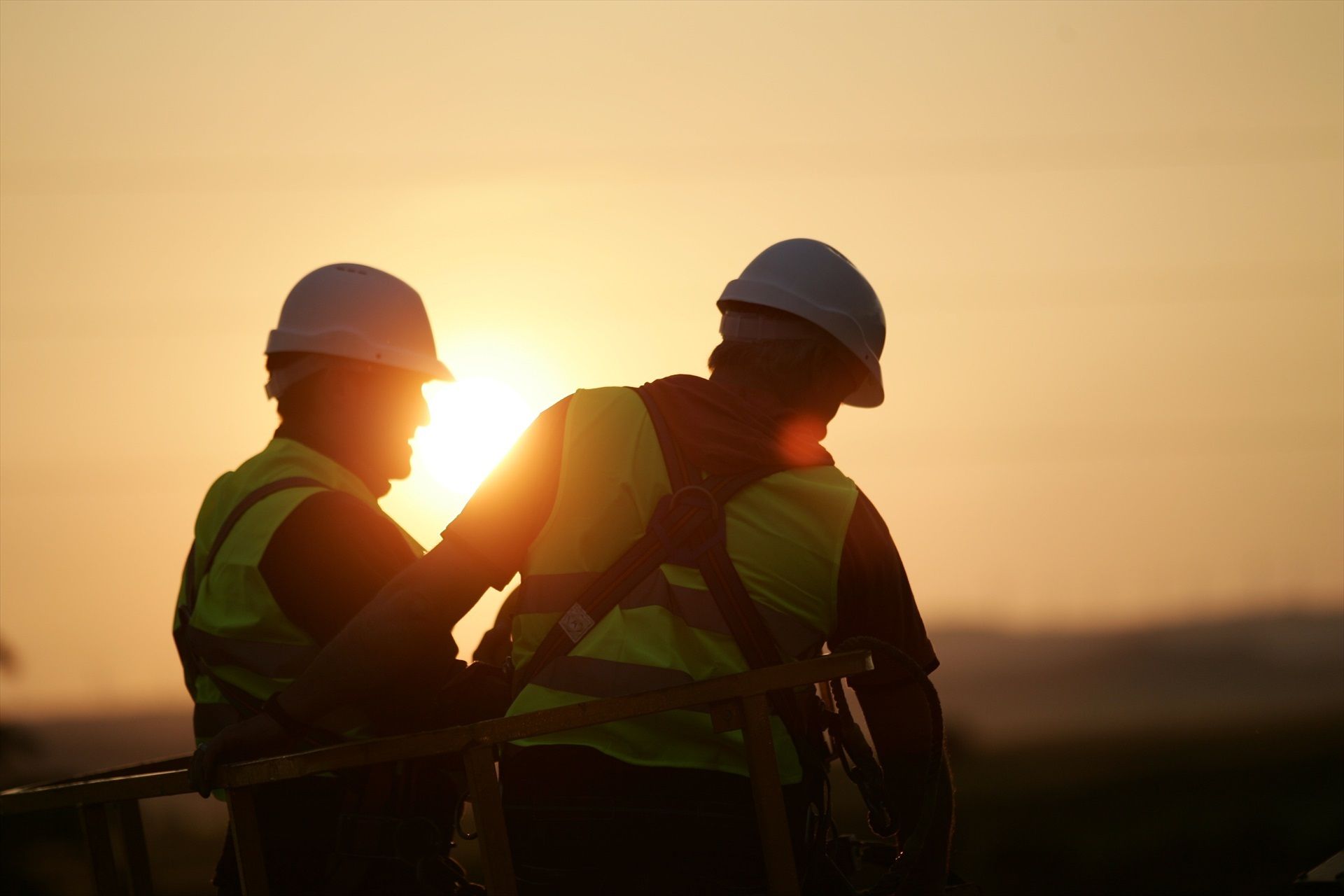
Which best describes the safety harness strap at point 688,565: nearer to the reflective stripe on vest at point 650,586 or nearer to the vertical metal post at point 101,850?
the reflective stripe on vest at point 650,586

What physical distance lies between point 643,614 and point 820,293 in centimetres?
135

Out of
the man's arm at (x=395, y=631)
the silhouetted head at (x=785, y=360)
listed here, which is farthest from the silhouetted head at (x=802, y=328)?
the man's arm at (x=395, y=631)

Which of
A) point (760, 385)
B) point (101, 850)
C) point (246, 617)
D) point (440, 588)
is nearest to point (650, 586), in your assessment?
point (440, 588)

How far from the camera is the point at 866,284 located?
4949 millimetres

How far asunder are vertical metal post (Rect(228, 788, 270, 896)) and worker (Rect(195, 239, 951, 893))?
15cm

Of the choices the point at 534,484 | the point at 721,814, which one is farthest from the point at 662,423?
the point at 721,814

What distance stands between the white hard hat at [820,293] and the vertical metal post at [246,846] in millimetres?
2084

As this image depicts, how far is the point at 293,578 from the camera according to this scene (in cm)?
499

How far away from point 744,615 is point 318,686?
1212mm

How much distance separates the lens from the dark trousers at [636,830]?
3936 millimetres

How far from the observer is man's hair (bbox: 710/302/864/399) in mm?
4609

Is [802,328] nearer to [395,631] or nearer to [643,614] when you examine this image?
[643,614]

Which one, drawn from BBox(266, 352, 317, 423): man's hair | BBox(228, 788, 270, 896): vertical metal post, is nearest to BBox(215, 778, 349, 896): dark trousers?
BBox(228, 788, 270, 896): vertical metal post

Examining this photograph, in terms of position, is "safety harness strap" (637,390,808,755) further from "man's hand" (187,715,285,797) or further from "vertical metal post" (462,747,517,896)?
"man's hand" (187,715,285,797)
